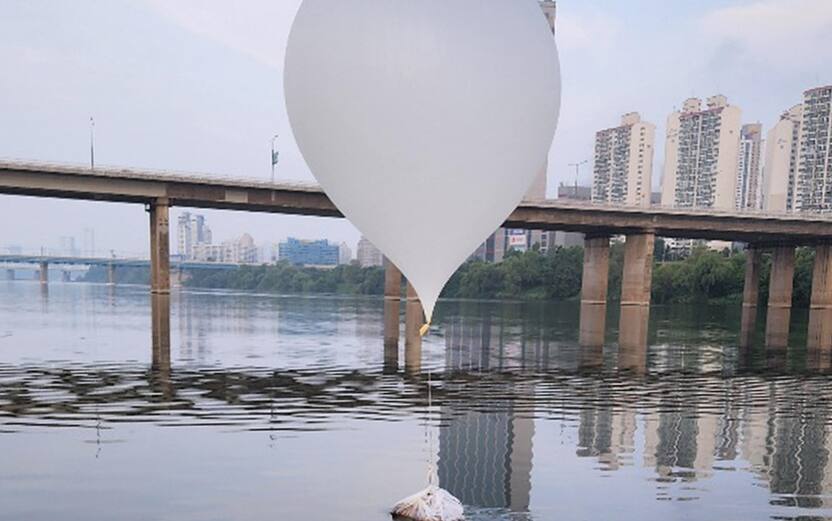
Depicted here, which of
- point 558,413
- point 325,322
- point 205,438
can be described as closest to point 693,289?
point 325,322

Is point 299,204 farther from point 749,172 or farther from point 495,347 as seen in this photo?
point 749,172

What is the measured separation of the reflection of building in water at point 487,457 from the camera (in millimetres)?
8203

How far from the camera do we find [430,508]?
23.0ft

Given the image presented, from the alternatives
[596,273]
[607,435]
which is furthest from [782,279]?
[607,435]

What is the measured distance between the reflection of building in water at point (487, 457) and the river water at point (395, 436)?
0.05 meters

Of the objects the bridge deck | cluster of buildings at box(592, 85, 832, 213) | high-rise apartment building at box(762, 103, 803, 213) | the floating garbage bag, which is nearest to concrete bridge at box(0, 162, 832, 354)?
the bridge deck

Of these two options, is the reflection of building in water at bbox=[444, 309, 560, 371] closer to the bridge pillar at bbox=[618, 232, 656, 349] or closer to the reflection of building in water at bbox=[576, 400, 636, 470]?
the reflection of building in water at bbox=[576, 400, 636, 470]

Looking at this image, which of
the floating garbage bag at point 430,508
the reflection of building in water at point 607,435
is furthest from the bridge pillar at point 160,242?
the floating garbage bag at point 430,508

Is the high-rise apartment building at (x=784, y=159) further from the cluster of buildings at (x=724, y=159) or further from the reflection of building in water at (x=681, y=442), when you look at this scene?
the reflection of building in water at (x=681, y=442)

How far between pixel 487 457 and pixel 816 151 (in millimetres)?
143287

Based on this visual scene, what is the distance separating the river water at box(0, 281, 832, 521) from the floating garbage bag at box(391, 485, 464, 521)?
1.15 feet

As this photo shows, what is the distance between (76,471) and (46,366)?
1238 cm

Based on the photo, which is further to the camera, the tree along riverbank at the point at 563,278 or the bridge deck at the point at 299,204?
the tree along riverbank at the point at 563,278

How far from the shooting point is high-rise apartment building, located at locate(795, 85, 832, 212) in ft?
399
